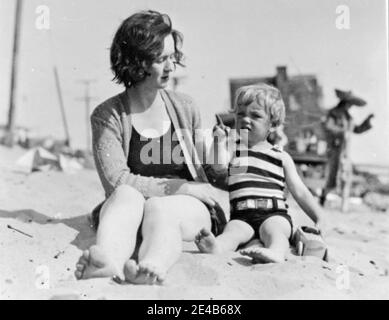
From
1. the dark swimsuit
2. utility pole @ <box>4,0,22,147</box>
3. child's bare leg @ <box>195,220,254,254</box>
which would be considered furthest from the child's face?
utility pole @ <box>4,0,22,147</box>

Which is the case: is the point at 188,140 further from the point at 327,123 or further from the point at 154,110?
the point at 327,123

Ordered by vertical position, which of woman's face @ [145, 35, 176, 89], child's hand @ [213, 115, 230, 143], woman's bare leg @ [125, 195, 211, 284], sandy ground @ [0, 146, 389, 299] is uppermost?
woman's face @ [145, 35, 176, 89]

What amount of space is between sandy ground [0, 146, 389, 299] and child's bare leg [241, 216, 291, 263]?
0.04 m

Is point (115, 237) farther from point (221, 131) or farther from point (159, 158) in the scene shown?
point (221, 131)

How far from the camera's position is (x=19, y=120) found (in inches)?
299

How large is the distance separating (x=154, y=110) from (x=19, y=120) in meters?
5.35

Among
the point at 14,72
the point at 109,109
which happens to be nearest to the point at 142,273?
the point at 109,109

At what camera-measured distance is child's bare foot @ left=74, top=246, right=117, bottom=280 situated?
1.96m

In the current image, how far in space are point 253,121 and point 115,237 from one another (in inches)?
33.5

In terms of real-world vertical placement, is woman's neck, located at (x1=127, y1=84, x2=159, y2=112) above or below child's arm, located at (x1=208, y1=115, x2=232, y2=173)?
above

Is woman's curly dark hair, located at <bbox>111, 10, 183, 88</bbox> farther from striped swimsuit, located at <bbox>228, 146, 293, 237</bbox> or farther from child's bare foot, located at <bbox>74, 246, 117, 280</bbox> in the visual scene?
child's bare foot, located at <bbox>74, 246, 117, 280</bbox>

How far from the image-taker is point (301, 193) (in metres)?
2.58

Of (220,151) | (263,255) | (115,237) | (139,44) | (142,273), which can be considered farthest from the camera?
(220,151)

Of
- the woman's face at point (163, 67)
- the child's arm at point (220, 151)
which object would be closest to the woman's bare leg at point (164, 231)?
the child's arm at point (220, 151)
